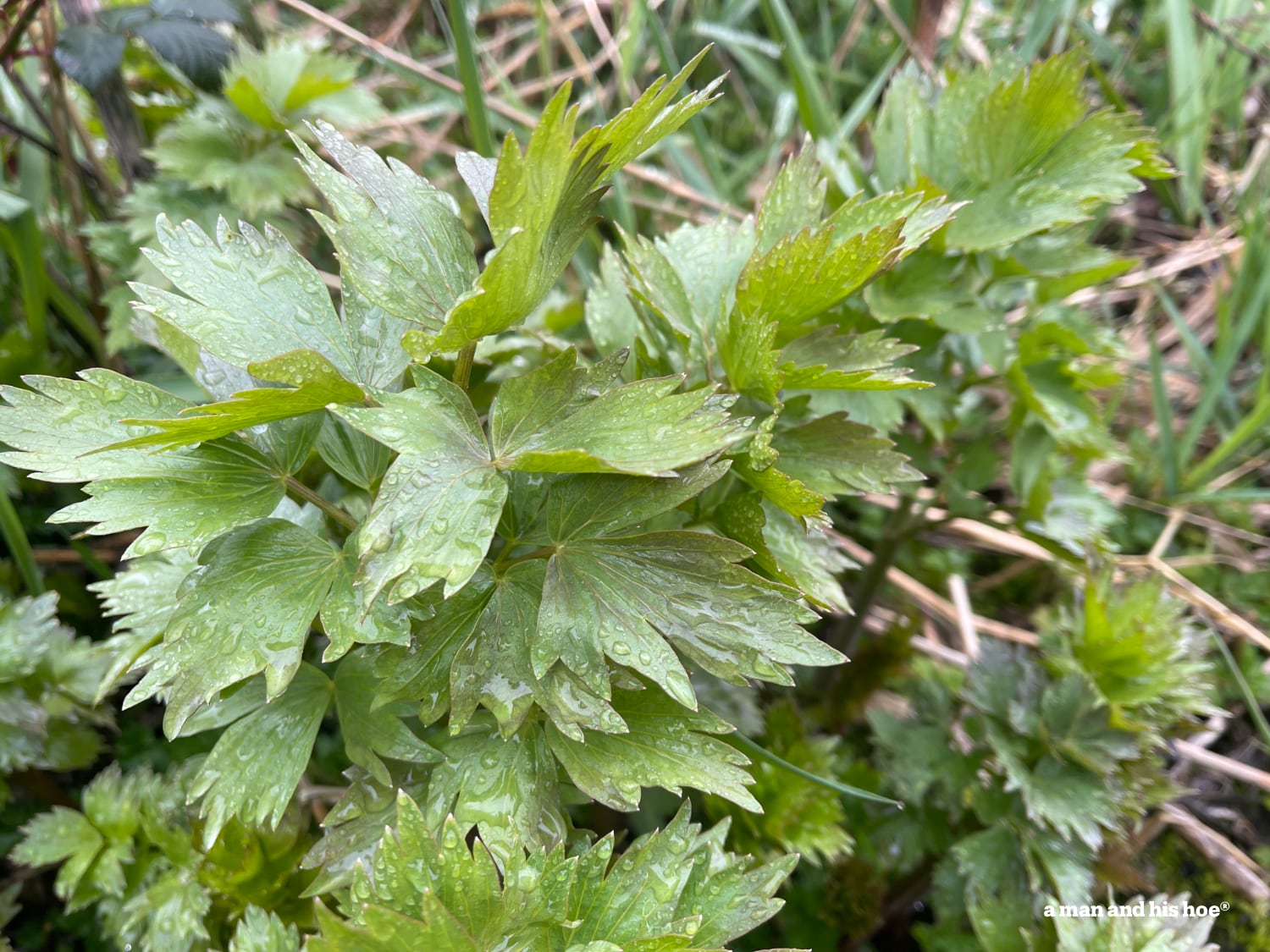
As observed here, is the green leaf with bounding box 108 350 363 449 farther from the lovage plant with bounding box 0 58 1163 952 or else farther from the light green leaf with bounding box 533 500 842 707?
the light green leaf with bounding box 533 500 842 707

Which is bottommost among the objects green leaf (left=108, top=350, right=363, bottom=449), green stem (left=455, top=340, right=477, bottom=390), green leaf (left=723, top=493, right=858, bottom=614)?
green leaf (left=723, top=493, right=858, bottom=614)

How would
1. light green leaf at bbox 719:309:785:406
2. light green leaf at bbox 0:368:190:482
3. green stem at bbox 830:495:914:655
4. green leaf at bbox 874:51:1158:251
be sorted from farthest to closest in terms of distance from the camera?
green stem at bbox 830:495:914:655 → green leaf at bbox 874:51:1158:251 → light green leaf at bbox 719:309:785:406 → light green leaf at bbox 0:368:190:482

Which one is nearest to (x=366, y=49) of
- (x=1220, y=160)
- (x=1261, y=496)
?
(x=1261, y=496)

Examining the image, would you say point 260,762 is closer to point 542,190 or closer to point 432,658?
point 432,658

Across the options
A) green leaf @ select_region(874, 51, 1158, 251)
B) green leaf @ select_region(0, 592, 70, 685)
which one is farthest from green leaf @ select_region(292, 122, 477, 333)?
green leaf @ select_region(0, 592, 70, 685)

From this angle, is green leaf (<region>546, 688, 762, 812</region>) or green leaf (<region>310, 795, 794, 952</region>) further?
green leaf (<region>546, 688, 762, 812</region>)

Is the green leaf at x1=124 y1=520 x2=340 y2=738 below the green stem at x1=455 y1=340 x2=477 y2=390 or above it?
below

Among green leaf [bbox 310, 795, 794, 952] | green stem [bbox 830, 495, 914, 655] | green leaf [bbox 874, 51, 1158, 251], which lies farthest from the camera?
green stem [bbox 830, 495, 914, 655]

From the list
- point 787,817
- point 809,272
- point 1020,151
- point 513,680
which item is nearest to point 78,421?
point 513,680
